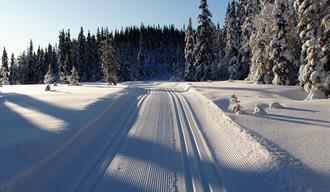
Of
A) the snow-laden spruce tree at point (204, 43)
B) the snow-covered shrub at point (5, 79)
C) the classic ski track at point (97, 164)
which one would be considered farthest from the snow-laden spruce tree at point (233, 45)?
the snow-covered shrub at point (5, 79)

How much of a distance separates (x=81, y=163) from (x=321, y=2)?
17.0m

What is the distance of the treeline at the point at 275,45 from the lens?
21.1 m

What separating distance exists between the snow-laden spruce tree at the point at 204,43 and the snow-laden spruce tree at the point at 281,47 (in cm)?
2459

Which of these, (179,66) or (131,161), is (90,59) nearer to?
(179,66)

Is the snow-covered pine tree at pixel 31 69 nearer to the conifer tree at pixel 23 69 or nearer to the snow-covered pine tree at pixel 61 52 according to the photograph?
the conifer tree at pixel 23 69

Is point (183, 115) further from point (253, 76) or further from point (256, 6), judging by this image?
point (256, 6)

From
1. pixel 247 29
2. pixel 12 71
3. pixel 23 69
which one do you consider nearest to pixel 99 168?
pixel 247 29

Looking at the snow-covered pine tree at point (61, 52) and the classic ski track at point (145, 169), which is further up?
the snow-covered pine tree at point (61, 52)

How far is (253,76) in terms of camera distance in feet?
131

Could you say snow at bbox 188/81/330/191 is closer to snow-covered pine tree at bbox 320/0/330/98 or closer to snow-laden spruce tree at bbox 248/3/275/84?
snow-covered pine tree at bbox 320/0/330/98

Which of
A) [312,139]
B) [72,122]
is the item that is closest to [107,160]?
[72,122]

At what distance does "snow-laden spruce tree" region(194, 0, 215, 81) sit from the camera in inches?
2298

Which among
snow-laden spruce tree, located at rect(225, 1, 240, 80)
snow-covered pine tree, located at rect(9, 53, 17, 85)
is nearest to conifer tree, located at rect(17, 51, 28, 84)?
snow-covered pine tree, located at rect(9, 53, 17, 85)

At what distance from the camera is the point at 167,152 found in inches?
421
